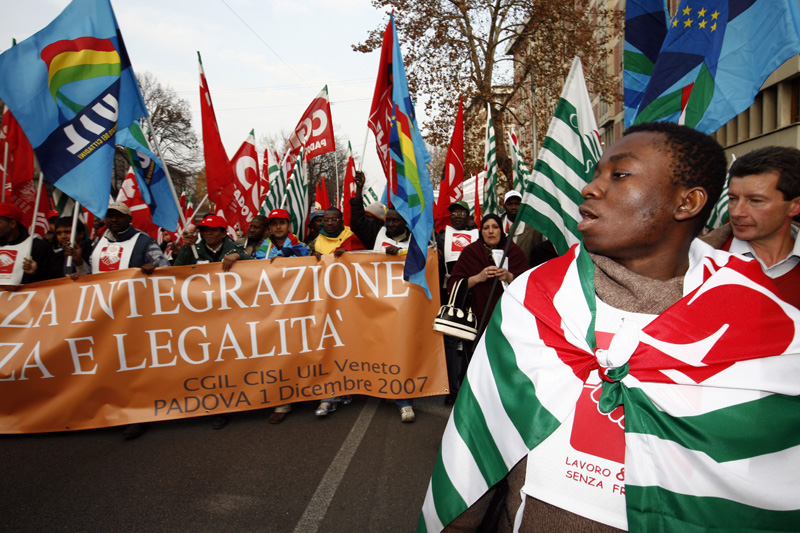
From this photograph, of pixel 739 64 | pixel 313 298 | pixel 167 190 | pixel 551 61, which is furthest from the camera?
pixel 551 61

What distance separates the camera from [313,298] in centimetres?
469

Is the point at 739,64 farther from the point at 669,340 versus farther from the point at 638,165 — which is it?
the point at 669,340

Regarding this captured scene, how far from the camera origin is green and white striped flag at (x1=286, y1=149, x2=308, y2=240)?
7.44 metres

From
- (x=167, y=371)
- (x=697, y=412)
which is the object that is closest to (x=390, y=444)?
(x=167, y=371)

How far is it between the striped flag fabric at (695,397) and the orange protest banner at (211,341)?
3490 millimetres

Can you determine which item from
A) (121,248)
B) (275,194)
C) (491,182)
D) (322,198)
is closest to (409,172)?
(121,248)

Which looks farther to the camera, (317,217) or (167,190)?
(317,217)

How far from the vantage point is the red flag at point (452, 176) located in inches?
305

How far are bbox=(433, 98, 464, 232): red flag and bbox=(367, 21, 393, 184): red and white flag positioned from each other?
2897 mm

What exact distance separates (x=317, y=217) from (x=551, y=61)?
12744 millimetres

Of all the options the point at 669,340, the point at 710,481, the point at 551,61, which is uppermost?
the point at 551,61

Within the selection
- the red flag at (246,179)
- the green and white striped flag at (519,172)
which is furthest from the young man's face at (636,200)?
the red flag at (246,179)

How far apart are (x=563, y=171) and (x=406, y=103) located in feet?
5.64

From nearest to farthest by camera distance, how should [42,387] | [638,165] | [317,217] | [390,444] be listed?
1. [638,165]
2. [390,444]
3. [42,387]
4. [317,217]
